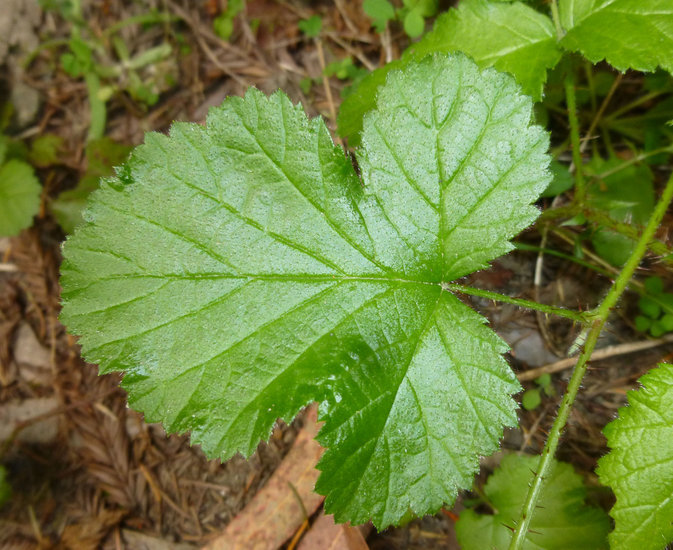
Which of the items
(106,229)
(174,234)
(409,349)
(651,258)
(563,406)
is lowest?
(563,406)

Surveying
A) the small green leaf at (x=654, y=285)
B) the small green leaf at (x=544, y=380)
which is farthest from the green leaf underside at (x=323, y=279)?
the small green leaf at (x=654, y=285)

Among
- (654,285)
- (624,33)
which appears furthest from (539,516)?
(624,33)

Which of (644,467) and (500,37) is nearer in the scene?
(644,467)

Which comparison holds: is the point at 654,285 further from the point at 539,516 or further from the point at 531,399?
the point at 539,516

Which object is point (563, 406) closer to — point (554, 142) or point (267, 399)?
point (267, 399)

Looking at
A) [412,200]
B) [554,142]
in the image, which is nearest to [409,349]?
[412,200]

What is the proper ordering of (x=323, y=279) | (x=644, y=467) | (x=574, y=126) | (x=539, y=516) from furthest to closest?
(x=539, y=516)
(x=574, y=126)
(x=323, y=279)
(x=644, y=467)

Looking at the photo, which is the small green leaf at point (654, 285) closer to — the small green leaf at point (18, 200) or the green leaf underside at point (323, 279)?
the green leaf underside at point (323, 279)
